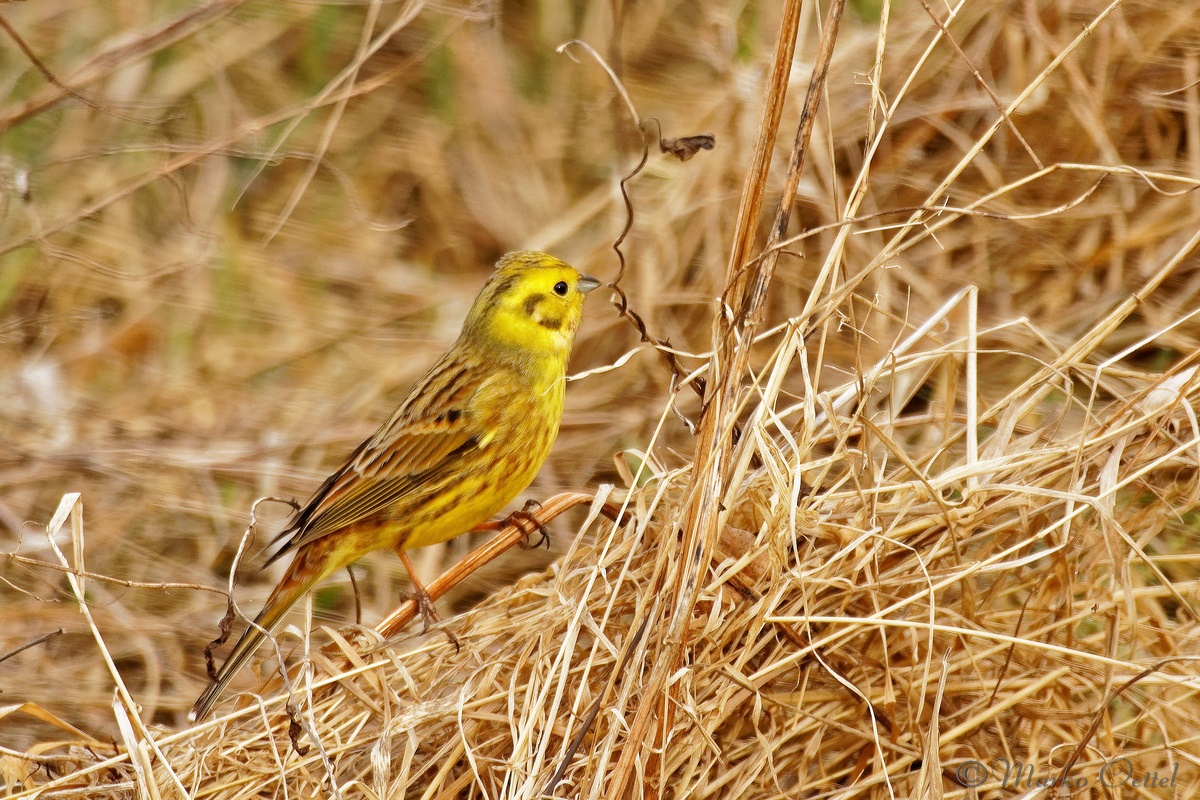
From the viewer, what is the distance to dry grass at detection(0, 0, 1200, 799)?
8.16 ft

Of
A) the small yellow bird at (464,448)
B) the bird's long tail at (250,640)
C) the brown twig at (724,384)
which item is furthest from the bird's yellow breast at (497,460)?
the brown twig at (724,384)

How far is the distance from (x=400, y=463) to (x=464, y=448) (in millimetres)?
192

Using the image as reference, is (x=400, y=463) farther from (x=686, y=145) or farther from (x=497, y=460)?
(x=686, y=145)

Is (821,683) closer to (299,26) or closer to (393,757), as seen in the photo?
(393,757)

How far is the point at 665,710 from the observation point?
90.8 inches

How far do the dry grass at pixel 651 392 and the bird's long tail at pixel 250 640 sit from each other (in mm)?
123

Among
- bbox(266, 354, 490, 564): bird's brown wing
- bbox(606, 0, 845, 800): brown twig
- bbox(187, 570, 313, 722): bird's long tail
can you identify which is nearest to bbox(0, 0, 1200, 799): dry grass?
bbox(606, 0, 845, 800): brown twig

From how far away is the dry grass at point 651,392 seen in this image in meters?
2.49

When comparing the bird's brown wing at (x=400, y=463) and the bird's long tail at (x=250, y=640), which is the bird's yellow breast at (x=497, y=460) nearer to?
the bird's brown wing at (x=400, y=463)

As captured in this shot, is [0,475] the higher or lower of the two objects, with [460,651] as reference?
lower

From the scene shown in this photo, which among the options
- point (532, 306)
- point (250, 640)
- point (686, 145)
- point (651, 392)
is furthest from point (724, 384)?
point (651, 392)

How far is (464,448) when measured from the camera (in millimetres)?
3838

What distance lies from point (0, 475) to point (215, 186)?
5.36 ft

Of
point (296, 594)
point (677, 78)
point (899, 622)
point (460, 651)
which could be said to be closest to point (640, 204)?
point (677, 78)
